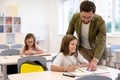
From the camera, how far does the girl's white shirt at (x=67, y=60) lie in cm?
262

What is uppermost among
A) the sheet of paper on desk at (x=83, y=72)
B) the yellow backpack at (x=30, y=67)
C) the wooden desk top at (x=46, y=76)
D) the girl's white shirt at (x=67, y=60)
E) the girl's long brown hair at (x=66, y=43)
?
the girl's long brown hair at (x=66, y=43)

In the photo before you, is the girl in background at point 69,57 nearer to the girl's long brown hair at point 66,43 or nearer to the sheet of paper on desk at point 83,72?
the girl's long brown hair at point 66,43

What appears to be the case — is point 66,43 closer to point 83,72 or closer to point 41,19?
point 83,72

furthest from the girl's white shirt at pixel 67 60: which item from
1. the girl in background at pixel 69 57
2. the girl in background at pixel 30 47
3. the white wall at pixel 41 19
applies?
the white wall at pixel 41 19

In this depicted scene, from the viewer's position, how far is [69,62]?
2.70m

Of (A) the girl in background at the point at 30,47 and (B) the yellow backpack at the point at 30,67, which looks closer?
(B) the yellow backpack at the point at 30,67

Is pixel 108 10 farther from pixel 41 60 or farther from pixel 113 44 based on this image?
pixel 41 60

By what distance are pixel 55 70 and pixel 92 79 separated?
0.67 m

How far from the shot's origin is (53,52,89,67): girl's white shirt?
2622mm

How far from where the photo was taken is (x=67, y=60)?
269 centimetres

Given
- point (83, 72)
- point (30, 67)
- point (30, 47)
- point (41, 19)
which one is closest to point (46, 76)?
point (83, 72)

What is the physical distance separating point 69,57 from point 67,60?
5 centimetres

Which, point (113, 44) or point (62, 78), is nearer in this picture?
point (62, 78)

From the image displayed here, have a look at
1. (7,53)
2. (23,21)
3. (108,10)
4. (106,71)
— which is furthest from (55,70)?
(23,21)
